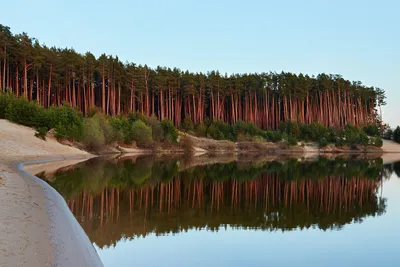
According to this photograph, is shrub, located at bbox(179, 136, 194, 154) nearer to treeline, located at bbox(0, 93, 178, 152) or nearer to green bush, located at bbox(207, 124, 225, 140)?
green bush, located at bbox(207, 124, 225, 140)

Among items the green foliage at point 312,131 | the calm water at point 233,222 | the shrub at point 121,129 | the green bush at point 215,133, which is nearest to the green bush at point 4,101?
the shrub at point 121,129

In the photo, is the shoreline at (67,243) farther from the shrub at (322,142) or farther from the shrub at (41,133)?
the shrub at (322,142)

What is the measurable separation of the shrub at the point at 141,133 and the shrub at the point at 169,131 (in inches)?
181

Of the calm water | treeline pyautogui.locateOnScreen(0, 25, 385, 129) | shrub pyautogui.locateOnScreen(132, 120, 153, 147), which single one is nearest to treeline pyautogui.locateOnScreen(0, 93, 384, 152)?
shrub pyautogui.locateOnScreen(132, 120, 153, 147)

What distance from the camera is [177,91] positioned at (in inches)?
3533

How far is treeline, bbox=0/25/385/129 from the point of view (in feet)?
220

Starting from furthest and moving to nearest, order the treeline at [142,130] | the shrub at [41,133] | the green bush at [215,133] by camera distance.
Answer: the green bush at [215,133] < the treeline at [142,130] < the shrub at [41,133]

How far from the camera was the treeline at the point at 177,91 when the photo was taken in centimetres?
6706

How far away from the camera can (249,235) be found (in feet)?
42.9

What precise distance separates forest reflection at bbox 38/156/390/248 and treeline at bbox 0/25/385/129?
4540 centimetres

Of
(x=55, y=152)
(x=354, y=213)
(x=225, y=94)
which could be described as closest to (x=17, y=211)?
(x=354, y=213)

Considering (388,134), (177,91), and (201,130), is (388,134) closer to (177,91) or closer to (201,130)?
(201,130)

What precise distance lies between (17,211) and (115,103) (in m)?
72.7

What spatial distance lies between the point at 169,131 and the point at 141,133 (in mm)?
7962
